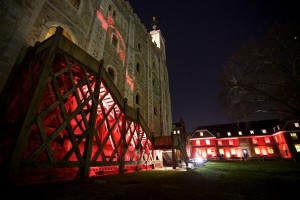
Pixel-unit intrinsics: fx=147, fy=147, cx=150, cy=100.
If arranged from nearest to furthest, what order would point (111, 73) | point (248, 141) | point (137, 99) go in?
point (111, 73)
point (137, 99)
point (248, 141)

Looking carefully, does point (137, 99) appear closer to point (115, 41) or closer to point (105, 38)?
point (115, 41)

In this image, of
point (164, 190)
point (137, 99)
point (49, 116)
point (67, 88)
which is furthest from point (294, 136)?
point (49, 116)

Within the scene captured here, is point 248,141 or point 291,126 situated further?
Answer: point 248,141

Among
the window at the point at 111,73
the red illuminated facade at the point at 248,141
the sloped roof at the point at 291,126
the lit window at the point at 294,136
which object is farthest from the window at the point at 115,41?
the lit window at the point at 294,136

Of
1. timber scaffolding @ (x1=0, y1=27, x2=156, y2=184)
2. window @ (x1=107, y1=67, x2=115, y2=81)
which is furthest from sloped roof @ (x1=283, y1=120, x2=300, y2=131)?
timber scaffolding @ (x1=0, y1=27, x2=156, y2=184)

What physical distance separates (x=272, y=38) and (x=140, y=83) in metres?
12.0

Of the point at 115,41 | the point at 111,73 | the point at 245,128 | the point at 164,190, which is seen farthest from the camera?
the point at 245,128

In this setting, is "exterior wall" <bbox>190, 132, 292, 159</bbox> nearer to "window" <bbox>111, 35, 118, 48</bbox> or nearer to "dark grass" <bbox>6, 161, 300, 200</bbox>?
"window" <bbox>111, 35, 118, 48</bbox>

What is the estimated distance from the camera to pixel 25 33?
6.32 meters

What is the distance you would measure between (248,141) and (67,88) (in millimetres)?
42430

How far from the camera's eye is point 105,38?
484 inches

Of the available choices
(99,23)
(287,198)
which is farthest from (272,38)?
(99,23)

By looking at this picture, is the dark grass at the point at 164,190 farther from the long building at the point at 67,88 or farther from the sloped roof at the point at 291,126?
the sloped roof at the point at 291,126

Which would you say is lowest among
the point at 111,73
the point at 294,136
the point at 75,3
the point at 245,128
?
the point at 294,136
